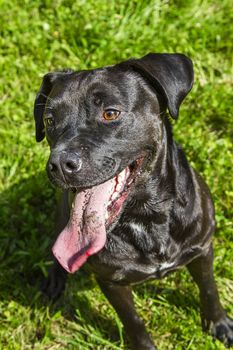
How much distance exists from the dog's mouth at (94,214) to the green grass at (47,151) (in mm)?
1143

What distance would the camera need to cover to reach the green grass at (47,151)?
14.7 ft

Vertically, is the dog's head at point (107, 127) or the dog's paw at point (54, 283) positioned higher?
the dog's head at point (107, 127)

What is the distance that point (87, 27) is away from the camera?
5555 mm

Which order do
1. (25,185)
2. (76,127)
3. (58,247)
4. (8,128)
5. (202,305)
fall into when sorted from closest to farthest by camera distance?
(76,127), (58,247), (202,305), (25,185), (8,128)

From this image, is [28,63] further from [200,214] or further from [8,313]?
[200,214]

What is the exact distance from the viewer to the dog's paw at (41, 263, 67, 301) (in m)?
4.69

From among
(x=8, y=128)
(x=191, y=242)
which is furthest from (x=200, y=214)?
(x=8, y=128)

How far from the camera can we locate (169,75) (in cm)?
329

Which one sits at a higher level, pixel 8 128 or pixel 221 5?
pixel 221 5

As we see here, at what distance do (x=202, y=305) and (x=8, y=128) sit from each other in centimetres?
233

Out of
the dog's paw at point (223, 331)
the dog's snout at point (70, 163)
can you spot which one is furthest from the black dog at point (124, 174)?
the dog's paw at point (223, 331)

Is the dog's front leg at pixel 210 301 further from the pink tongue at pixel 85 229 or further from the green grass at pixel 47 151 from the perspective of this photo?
the pink tongue at pixel 85 229

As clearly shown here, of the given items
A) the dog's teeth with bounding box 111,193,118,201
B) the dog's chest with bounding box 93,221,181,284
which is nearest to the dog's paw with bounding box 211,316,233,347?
the dog's chest with bounding box 93,221,181,284

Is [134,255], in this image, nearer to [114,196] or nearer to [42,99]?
[114,196]
